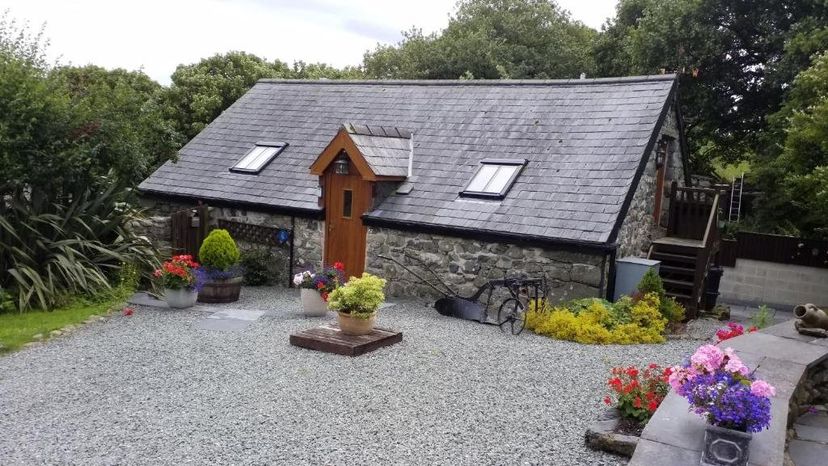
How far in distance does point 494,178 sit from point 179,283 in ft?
20.7

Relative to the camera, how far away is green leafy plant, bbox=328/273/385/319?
9.20 meters

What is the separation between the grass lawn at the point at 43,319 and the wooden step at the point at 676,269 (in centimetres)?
1035

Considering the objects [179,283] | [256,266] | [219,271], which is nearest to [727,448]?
[179,283]

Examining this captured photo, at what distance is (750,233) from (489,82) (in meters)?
9.63

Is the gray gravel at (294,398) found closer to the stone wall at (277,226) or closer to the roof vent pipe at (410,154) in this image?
the stone wall at (277,226)

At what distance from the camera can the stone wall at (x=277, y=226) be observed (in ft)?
48.5

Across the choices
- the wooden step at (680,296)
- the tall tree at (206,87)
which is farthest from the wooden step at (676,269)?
the tall tree at (206,87)

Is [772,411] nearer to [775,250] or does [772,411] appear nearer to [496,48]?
[775,250]

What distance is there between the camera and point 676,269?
13.9m

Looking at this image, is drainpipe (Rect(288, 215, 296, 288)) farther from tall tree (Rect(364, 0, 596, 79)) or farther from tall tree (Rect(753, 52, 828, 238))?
tall tree (Rect(364, 0, 596, 79))

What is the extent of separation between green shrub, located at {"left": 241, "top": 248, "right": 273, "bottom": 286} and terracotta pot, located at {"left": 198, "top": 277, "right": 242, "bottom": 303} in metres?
2.16

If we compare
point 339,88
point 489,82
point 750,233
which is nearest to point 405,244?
point 489,82

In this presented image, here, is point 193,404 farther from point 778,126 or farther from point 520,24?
point 520,24

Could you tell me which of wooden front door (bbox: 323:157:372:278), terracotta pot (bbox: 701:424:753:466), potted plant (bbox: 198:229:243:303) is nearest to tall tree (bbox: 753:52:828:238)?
wooden front door (bbox: 323:157:372:278)
